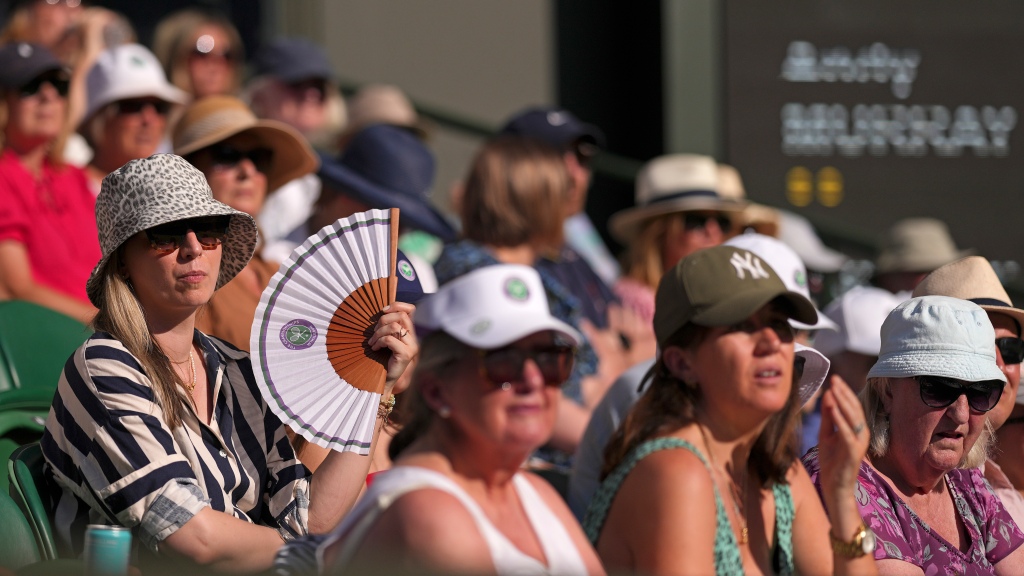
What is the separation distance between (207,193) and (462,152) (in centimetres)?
666

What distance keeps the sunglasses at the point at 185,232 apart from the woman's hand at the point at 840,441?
1538 millimetres

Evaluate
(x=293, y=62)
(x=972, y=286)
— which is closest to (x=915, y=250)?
(x=972, y=286)

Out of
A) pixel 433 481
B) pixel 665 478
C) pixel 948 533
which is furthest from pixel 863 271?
pixel 433 481

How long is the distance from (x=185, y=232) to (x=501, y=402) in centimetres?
114

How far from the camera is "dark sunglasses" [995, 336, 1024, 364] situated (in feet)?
14.0

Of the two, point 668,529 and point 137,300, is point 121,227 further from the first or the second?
point 668,529

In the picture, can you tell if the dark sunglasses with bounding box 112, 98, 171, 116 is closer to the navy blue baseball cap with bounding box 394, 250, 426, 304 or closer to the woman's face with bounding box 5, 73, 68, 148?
the woman's face with bounding box 5, 73, 68, 148

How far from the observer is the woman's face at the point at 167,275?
3.47 m

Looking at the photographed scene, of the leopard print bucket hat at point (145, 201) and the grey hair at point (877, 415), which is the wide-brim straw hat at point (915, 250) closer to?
the grey hair at point (877, 415)

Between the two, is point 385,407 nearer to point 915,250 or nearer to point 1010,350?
point 1010,350

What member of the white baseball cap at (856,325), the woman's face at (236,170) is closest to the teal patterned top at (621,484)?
the woman's face at (236,170)

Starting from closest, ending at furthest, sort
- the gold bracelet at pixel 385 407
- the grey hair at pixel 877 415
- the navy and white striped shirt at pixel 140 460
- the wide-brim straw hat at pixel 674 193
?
1. the navy and white striped shirt at pixel 140 460
2. the gold bracelet at pixel 385 407
3. the grey hair at pixel 877 415
4. the wide-brim straw hat at pixel 674 193

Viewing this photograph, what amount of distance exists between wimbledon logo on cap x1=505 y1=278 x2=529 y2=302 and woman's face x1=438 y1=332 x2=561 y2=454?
0.08 meters

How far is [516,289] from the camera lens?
2.78 meters
